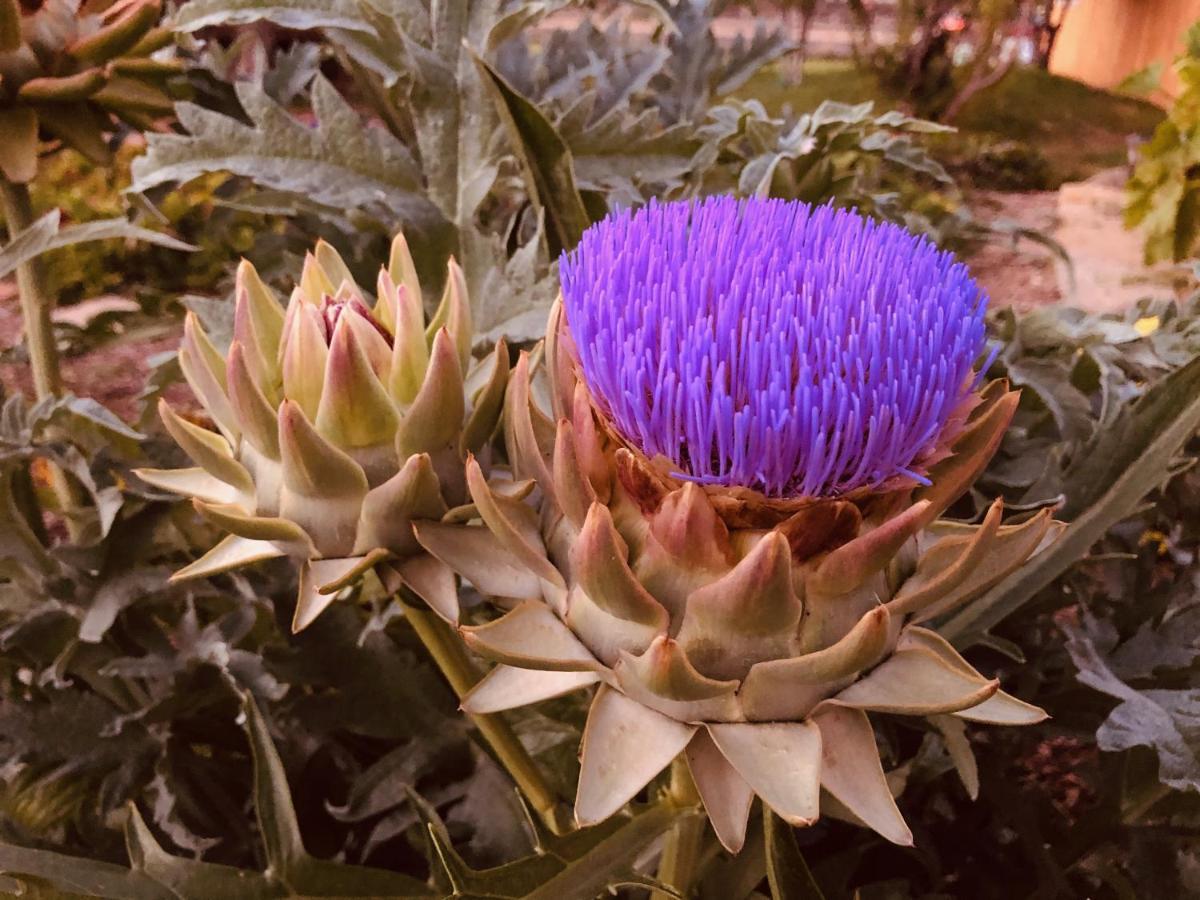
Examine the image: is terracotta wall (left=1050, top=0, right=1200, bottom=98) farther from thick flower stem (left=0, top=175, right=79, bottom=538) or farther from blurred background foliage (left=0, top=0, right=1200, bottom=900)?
thick flower stem (left=0, top=175, right=79, bottom=538)

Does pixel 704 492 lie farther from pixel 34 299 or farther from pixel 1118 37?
pixel 1118 37

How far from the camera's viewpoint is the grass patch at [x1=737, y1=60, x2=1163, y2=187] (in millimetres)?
2490

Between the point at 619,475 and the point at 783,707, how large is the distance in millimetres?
106

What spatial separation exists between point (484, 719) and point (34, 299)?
420 millimetres

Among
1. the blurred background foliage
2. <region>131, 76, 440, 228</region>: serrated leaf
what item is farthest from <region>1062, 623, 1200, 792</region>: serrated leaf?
<region>131, 76, 440, 228</region>: serrated leaf

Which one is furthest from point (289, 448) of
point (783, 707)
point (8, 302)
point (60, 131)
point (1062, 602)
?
point (8, 302)

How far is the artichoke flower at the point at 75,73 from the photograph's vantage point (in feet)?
1.91

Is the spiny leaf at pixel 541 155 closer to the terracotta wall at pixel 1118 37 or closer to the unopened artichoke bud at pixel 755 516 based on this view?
the unopened artichoke bud at pixel 755 516

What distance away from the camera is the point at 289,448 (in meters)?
0.39

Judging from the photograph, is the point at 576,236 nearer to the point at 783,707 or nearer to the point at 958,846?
the point at 783,707

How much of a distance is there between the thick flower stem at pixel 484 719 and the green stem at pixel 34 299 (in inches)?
13.1

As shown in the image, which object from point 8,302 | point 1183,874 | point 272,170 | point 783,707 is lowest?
point 8,302

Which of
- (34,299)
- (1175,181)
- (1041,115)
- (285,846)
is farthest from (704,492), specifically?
(1041,115)

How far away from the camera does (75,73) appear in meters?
0.62
